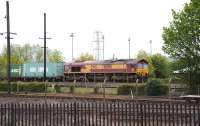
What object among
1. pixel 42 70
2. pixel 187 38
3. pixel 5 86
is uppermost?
pixel 187 38

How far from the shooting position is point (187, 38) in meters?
37.8

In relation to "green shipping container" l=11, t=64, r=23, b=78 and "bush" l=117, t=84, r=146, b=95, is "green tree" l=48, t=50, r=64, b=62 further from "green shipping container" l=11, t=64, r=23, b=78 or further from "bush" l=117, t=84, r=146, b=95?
"bush" l=117, t=84, r=146, b=95

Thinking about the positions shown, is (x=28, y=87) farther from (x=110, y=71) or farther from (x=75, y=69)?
(x=75, y=69)

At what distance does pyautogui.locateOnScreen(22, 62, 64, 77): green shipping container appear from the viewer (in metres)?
81.0

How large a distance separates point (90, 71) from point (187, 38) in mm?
39595

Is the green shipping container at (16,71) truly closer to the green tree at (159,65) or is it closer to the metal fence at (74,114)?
the green tree at (159,65)

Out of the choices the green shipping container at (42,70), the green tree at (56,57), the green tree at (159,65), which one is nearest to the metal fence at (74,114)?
the green shipping container at (42,70)

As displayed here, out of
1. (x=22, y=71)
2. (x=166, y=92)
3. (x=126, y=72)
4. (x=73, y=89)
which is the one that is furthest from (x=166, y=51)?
(x=22, y=71)

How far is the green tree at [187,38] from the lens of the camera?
37625mm

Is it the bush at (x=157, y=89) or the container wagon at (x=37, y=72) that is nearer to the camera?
the bush at (x=157, y=89)

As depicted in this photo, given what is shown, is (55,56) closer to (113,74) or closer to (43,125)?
(113,74)

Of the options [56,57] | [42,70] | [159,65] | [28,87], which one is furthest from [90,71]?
[56,57]

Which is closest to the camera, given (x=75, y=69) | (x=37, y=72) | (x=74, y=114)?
(x=74, y=114)

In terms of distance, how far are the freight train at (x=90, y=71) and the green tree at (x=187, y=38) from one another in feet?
88.3
